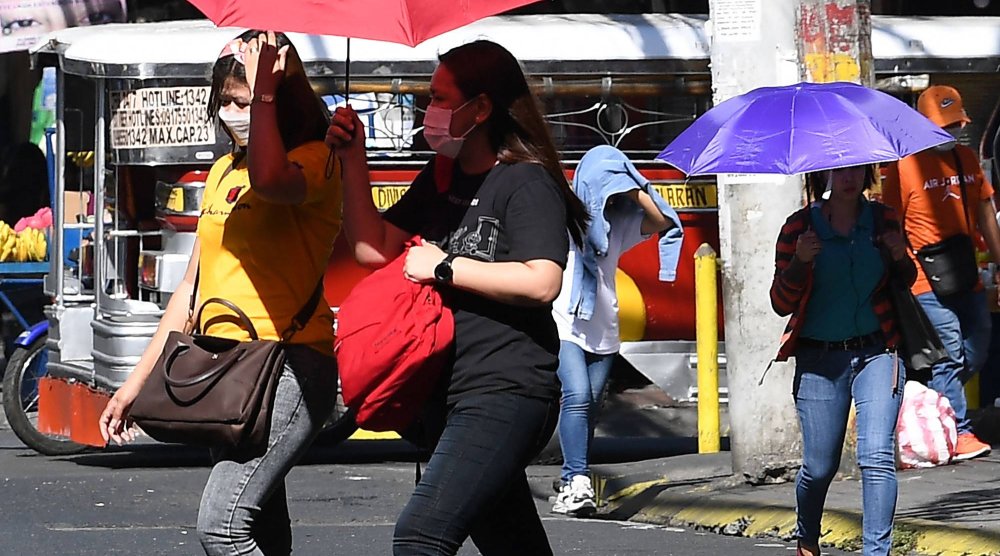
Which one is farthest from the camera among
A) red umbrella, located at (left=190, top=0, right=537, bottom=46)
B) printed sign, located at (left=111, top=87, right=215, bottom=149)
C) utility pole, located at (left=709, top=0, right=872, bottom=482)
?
printed sign, located at (left=111, top=87, right=215, bottom=149)

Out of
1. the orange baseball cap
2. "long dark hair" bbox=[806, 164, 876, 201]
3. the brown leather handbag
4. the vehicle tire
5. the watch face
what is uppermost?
the orange baseball cap

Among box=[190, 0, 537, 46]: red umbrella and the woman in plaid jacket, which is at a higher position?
box=[190, 0, 537, 46]: red umbrella

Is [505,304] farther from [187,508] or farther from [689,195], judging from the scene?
[689,195]

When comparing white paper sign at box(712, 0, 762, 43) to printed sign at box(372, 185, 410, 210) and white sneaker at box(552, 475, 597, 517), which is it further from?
printed sign at box(372, 185, 410, 210)

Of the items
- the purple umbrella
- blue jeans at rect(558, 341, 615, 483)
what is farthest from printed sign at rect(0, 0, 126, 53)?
the purple umbrella

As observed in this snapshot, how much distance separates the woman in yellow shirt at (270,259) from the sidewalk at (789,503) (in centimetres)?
318

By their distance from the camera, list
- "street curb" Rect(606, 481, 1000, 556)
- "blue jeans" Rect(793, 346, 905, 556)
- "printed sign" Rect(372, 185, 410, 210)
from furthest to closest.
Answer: "printed sign" Rect(372, 185, 410, 210), "street curb" Rect(606, 481, 1000, 556), "blue jeans" Rect(793, 346, 905, 556)

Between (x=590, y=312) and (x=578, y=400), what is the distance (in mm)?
403

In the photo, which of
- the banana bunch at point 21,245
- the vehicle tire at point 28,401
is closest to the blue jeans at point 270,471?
the vehicle tire at point 28,401

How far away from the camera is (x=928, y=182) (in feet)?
30.9

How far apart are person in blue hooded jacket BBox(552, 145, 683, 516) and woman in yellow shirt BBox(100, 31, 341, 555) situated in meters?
3.60

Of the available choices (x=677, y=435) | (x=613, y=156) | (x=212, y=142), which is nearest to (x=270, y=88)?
(x=613, y=156)

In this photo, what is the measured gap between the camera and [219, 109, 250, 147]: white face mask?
4.63 meters

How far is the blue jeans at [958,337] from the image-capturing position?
9578 mm
